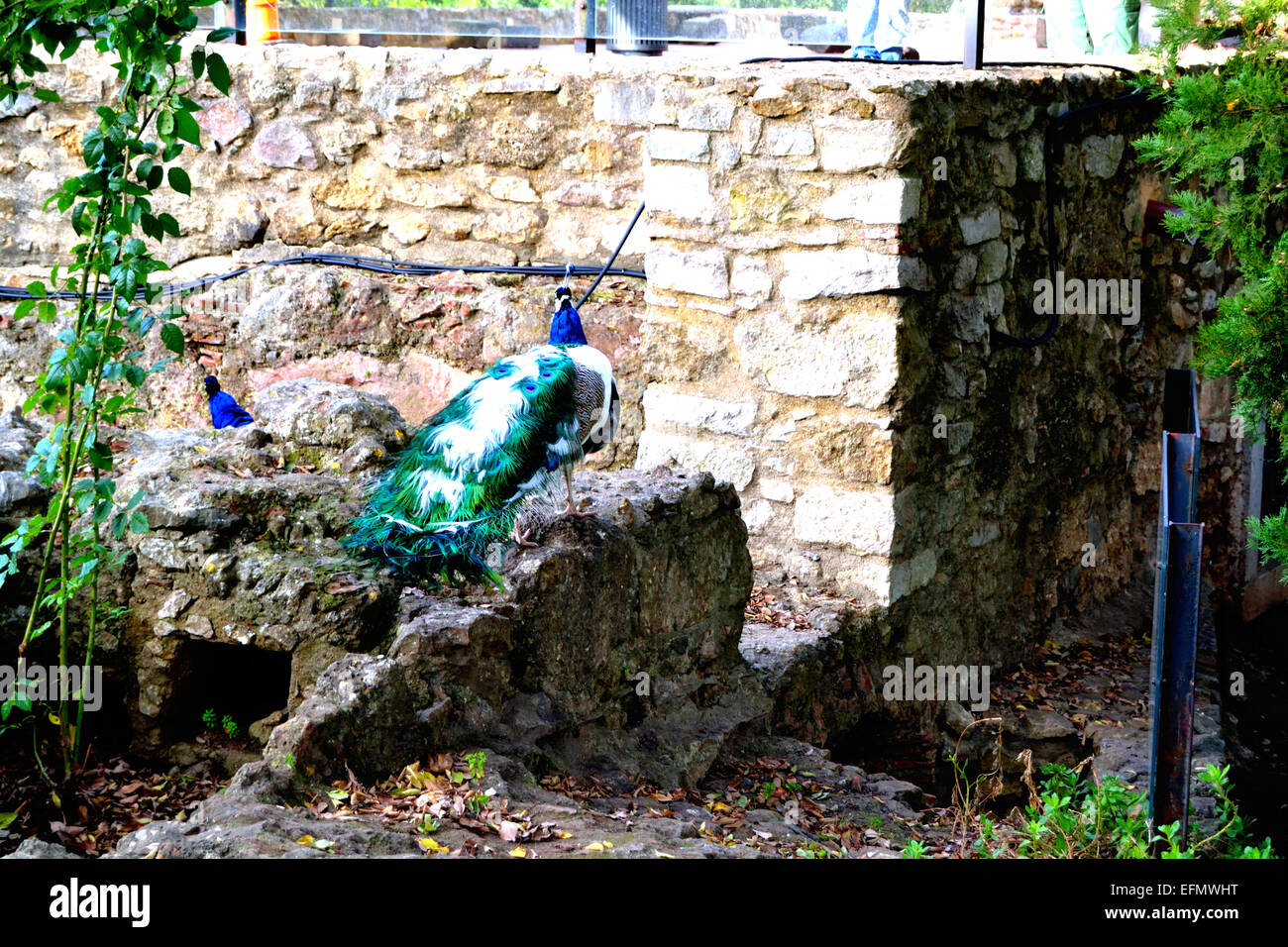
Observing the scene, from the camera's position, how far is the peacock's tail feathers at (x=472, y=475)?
352 cm

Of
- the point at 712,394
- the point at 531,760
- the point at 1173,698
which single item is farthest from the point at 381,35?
the point at 1173,698

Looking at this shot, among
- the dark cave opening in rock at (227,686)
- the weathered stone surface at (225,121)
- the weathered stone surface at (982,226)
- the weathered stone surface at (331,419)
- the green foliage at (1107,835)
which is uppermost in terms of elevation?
the weathered stone surface at (225,121)

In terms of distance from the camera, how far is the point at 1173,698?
3525mm

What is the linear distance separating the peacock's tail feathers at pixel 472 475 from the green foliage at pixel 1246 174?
2.05 metres

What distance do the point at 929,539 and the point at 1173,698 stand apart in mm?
1806

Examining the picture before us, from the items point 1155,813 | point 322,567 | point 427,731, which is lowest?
point 1155,813

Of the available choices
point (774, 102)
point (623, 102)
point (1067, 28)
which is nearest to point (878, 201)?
point (774, 102)

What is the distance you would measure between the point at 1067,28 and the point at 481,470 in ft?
17.4

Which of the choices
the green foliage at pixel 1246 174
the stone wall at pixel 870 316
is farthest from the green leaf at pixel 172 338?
the green foliage at pixel 1246 174

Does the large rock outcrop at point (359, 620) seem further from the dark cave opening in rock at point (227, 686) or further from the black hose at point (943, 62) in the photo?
the black hose at point (943, 62)

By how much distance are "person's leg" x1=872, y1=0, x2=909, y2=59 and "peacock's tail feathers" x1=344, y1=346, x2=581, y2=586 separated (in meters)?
2.86

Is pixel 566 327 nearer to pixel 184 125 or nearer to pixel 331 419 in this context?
pixel 331 419

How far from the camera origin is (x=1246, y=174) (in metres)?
4.43
